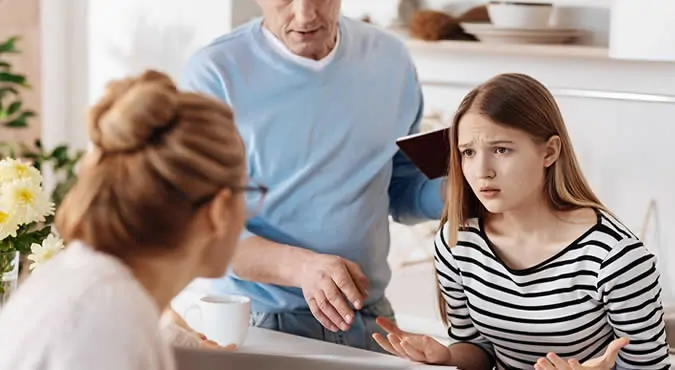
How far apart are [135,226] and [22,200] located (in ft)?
1.86

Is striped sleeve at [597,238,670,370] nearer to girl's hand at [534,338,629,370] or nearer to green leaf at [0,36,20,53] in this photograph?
girl's hand at [534,338,629,370]

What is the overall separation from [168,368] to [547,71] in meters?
2.19

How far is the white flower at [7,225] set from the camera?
1567 mm

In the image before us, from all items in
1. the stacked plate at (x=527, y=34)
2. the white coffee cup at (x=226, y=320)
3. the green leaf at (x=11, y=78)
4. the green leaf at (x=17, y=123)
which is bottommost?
the white coffee cup at (x=226, y=320)

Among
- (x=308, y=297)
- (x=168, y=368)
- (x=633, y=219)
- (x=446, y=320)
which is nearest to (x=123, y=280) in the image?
(x=168, y=368)

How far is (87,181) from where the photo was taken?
1.08m

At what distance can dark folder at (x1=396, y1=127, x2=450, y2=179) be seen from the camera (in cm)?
172

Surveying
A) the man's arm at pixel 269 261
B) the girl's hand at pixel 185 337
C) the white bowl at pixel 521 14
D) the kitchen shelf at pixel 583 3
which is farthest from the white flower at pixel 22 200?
the kitchen shelf at pixel 583 3

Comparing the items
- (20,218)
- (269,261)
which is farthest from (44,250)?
(269,261)

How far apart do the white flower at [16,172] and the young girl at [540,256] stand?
0.54 m

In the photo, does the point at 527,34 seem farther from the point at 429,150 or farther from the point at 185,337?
the point at 185,337

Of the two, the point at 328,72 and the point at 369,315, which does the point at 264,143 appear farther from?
the point at 369,315

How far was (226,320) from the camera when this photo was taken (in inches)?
67.4

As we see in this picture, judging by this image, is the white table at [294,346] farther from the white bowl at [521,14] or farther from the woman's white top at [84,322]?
the white bowl at [521,14]
